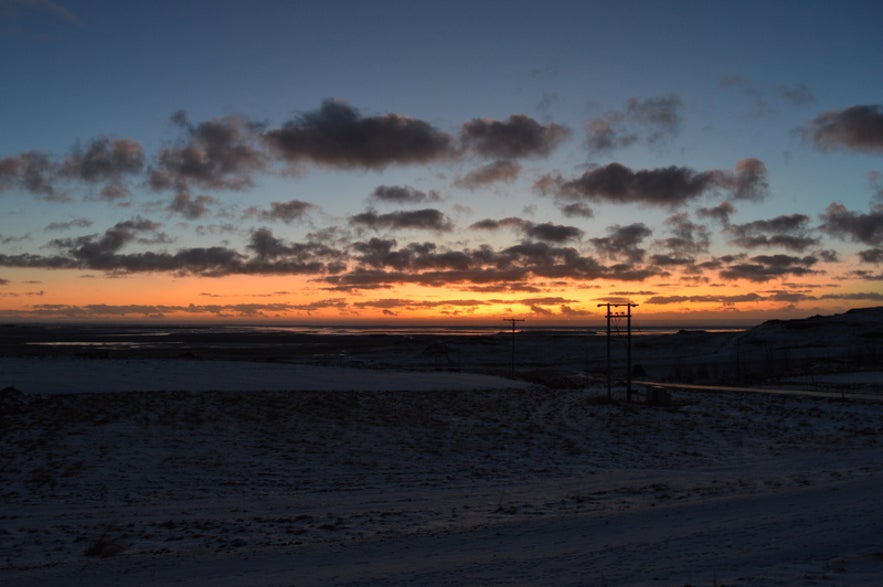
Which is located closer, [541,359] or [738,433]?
[738,433]

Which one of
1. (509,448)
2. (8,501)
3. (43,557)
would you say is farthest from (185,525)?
(509,448)

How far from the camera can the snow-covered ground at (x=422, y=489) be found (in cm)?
960

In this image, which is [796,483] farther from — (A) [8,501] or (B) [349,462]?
(A) [8,501]

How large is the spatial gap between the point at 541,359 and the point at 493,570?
3157 inches

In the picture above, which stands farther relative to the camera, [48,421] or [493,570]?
[48,421]

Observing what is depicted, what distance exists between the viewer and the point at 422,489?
16109 mm

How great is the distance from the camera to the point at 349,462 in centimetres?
1948

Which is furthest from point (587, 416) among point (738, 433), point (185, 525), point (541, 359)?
point (541, 359)

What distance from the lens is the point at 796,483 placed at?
15.4m

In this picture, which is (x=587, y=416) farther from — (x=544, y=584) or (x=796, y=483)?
(x=544, y=584)

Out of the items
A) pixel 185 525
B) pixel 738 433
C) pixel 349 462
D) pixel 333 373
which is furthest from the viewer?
pixel 333 373

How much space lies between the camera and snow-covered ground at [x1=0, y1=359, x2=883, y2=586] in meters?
9.60

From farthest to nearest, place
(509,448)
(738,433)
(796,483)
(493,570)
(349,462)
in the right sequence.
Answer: (738,433) < (509,448) < (349,462) < (796,483) < (493,570)

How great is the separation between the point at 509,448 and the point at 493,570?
41.6ft
